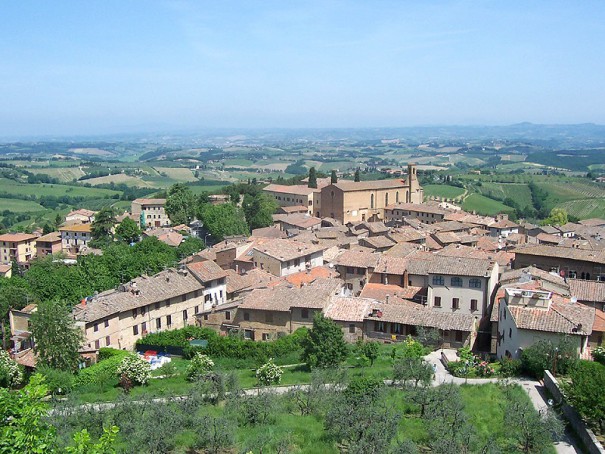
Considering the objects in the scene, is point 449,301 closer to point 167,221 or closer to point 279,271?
point 279,271

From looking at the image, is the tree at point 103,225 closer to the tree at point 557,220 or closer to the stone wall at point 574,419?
the stone wall at point 574,419

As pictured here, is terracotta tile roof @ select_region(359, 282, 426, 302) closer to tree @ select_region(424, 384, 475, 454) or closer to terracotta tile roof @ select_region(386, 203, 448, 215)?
tree @ select_region(424, 384, 475, 454)

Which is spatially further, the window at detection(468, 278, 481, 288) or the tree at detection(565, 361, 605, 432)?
the window at detection(468, 278, 481, 288)

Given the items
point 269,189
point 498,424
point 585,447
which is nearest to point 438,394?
point 498,424

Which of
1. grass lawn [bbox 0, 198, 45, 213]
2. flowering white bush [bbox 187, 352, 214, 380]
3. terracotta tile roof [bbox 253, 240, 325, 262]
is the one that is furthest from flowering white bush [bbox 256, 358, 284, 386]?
grass lawn [bbox 0, 198, 45, 213]

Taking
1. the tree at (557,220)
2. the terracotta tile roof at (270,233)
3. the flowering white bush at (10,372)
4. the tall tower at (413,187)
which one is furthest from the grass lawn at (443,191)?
the flowering white bush at (10,372)
